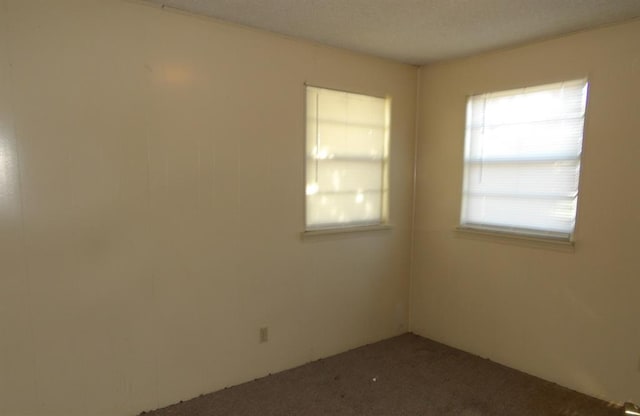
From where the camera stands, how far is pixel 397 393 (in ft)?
8.86

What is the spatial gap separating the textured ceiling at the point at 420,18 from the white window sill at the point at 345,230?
4.60ft

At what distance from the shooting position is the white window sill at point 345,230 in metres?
3.03

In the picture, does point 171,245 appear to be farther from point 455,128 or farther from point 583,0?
point 583,0

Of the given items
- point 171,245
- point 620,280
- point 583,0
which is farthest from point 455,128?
point 171,245

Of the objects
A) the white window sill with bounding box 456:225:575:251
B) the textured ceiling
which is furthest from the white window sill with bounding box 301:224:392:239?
the textured ceiling

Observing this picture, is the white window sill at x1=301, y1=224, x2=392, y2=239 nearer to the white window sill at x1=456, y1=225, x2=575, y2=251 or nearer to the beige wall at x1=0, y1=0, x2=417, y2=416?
the beige wall at x1=0, y1=0, x2=417, y2=416

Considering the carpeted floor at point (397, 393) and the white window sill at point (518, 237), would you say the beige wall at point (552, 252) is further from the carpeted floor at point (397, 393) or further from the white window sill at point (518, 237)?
the carpeted floor at point (397, 393)

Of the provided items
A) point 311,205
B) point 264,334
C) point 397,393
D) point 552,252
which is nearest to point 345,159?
point 311,205

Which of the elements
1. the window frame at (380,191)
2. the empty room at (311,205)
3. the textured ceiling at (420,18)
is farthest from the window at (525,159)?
the window frame at (380,191)

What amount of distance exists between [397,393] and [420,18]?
7.94 ft

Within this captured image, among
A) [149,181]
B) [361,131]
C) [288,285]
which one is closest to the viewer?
[149,181]

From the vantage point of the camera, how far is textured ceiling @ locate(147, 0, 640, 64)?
2.23 m

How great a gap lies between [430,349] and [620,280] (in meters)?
1.51

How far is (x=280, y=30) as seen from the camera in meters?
2.70
